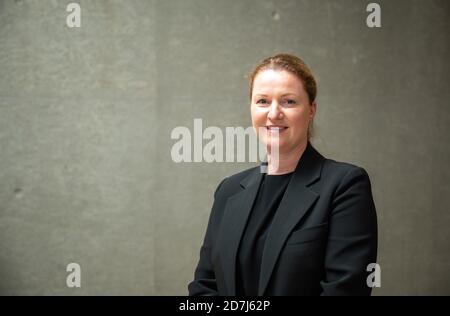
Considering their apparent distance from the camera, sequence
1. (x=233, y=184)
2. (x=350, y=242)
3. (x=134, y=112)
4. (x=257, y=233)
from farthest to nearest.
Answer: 1. (x=134, y=112)
2. (x=233, y=184)
3. (x=257, y=233)
4. (x=350, y=242)

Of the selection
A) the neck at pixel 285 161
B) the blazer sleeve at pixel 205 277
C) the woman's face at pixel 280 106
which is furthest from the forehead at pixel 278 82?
the blazer sleeve at pixel 205 277

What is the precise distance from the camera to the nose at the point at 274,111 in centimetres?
103

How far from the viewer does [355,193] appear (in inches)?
39.8

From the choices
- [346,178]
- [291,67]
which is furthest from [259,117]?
[346,178]

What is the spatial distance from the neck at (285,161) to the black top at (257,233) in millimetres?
14

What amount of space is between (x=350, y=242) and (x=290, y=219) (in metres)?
0.14

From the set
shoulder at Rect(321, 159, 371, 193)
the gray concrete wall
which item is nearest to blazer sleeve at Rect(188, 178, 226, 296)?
shoulder at Rect(321, 159, 371, 193)

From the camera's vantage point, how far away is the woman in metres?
0.98

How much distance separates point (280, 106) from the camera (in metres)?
1.04

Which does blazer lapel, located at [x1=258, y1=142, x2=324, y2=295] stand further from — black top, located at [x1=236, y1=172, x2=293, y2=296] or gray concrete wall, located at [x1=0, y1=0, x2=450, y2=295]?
gray concrete wall, located at [x1=0, y1=0, x2=450, y2=295]

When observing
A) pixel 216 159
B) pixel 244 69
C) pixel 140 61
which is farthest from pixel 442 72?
pixel 140 61

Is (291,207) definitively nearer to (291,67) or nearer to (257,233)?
(257,233)

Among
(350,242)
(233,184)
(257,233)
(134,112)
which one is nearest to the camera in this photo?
(350,242)

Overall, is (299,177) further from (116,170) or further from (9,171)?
(9,171)
